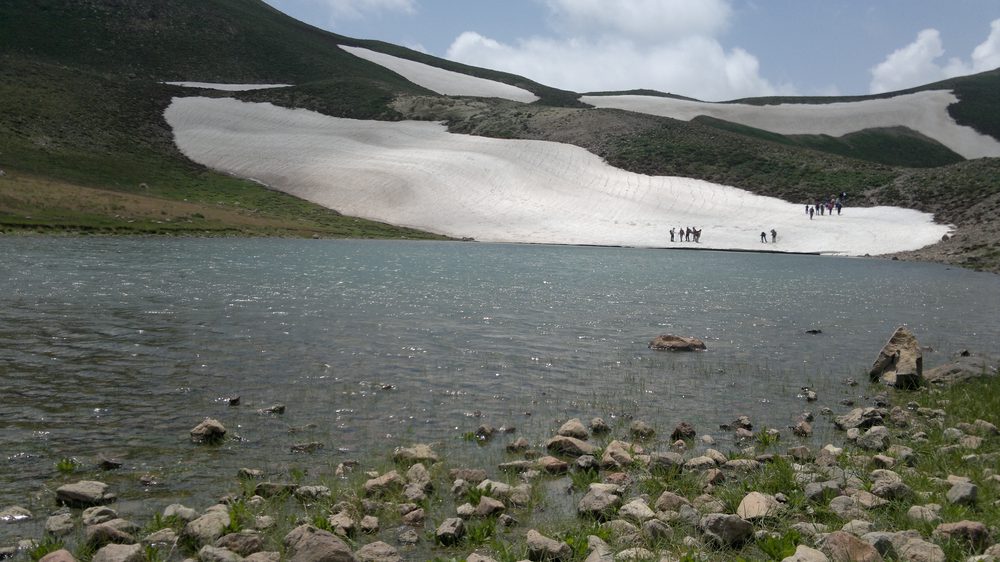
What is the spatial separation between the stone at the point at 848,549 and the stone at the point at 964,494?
184 cm

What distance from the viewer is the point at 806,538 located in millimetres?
7078

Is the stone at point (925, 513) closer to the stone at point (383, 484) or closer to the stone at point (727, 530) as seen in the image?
the stone at point (727, 530)

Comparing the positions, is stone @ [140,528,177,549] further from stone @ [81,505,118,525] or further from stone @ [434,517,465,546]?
stone @ [434,517,465,546]

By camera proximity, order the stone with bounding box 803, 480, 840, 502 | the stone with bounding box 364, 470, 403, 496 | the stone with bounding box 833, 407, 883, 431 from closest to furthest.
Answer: the stone with bounding box 803, 480, 840, 502 → the stone with bounding box 364, 470, 403, 496 → the stone with bounding box 833, 407, 883, 431

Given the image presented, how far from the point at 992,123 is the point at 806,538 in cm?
18019

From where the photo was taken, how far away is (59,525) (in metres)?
7.36

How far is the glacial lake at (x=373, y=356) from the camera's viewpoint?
10367mm

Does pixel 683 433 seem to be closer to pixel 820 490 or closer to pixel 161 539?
pixel 820 490

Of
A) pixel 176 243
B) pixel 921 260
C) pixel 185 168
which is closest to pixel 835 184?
pixel 921 260

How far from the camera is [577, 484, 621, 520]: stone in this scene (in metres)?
8.05

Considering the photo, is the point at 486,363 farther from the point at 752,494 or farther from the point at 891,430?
the point at 752,494

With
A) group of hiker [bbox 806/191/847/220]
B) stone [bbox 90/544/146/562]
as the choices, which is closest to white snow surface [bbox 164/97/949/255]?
group of hiker [bbox 806/191/847/220]

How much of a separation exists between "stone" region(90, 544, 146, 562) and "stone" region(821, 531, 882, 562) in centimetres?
572

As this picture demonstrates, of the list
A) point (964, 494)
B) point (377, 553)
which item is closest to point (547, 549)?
point (377, 553)
